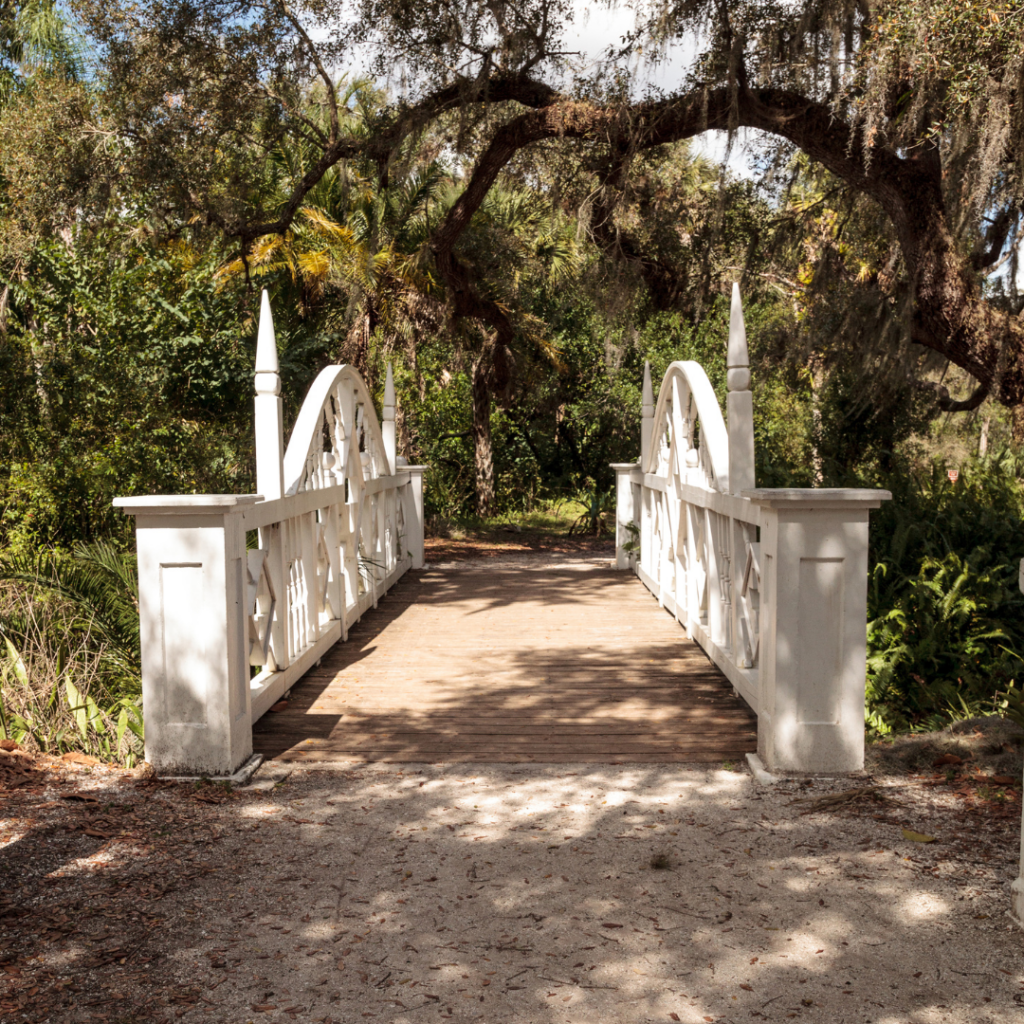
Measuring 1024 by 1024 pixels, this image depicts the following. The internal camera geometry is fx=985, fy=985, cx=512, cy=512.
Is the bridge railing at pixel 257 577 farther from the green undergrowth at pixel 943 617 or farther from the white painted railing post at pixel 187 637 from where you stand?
the green undergrowth at pixel 943 617

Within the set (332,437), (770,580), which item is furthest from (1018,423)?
(332,437)

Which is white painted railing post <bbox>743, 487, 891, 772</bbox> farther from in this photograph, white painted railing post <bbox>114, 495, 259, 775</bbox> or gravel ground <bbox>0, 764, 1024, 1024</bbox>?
white painted railing post <bbox>114, 495, 259, 775</bbox>

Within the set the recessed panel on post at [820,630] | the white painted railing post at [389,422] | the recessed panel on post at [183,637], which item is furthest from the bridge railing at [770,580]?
the white painted railing post at [389,422]

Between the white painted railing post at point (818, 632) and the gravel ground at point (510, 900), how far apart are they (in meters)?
0.16

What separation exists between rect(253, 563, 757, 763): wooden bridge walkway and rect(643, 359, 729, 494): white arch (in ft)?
3.76

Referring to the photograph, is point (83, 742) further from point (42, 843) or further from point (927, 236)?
point (927, 236)

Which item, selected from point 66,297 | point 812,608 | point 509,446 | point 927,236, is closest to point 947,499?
point 927,236

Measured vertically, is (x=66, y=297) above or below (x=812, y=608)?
above

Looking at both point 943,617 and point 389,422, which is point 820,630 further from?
point 389,422

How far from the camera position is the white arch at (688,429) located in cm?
547

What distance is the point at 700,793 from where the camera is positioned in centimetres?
370

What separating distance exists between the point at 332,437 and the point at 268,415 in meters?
1.79

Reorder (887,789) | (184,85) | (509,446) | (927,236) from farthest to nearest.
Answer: (509,446) → (184,85) → (927,236) → (887,789)

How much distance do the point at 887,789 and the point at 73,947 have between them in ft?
9.03
